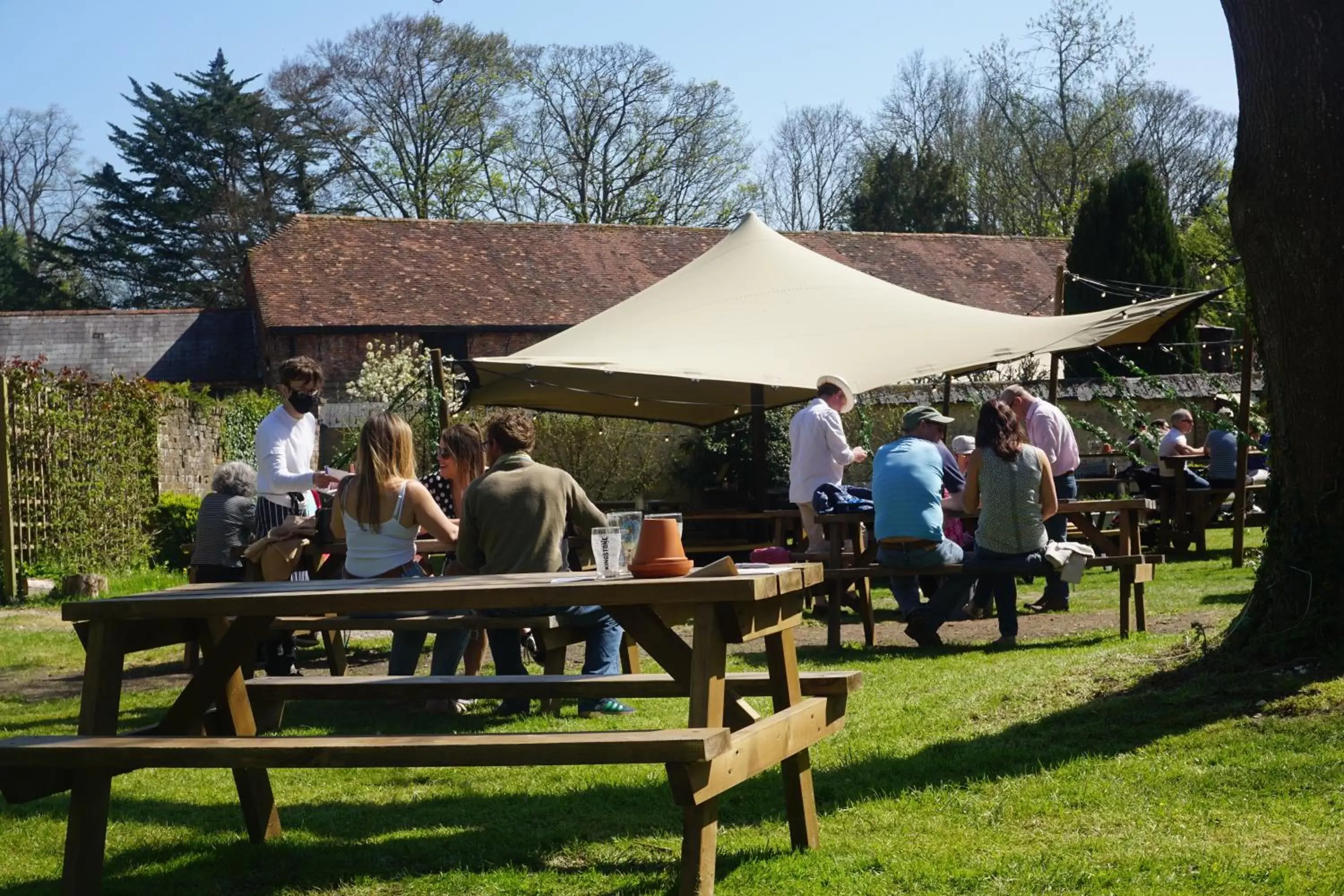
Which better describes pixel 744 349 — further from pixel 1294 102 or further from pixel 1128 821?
pixel 1128 821

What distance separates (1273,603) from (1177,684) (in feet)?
1.69

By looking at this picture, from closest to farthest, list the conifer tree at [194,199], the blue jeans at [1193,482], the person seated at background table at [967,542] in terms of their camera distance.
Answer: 1. the person seated at background table at [967,542]
2. the blue jeans at [1193,482]
3. the conifer tree at [194,199]

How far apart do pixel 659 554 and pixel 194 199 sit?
152 feet

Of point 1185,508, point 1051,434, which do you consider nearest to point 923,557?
point 1051,434

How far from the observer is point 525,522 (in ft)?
21.4

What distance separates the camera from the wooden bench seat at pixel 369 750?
11.3 ft

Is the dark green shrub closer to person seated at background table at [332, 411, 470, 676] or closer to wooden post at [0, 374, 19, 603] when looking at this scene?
wooden post at [0, 374, 19, 603]

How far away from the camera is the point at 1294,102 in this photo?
5.81 meters

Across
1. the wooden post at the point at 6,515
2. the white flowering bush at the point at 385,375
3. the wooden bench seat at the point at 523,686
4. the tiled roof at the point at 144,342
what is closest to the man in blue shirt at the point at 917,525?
the wooden bench seat at the point at 523,686

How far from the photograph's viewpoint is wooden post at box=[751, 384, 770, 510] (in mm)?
13367

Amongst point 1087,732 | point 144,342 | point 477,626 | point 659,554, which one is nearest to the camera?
point 659,554

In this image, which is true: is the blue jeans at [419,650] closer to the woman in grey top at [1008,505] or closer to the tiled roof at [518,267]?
the woman in grey top at [1008,505]

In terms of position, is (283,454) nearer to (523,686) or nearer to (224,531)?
(224,531)

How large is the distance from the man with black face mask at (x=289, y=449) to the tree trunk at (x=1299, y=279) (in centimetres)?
472
